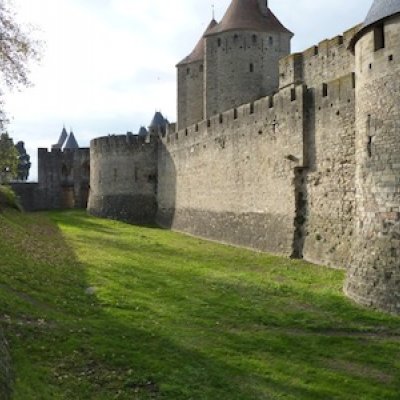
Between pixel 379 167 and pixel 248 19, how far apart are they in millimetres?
21494

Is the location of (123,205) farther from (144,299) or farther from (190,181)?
(144,299)

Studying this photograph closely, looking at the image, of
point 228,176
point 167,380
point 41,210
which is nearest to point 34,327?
A: point 167,380

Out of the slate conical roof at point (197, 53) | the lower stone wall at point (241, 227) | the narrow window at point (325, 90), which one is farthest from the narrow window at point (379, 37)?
the slate conical roof at point (197, 53)

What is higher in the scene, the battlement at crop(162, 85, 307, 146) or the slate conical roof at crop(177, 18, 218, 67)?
the slate conical roof at crop(177, 18, 218, 67)

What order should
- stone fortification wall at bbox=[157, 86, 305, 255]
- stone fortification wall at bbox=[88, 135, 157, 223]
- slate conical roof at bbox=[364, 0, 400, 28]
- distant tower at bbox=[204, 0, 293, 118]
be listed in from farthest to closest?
1. stone fortification wall at bbox=[88, 135, 157, 223]
2. distant tower at bbox=[204, 0, 293, 118]
3. stone fortification wall at bbox=[157, 86, 305, 255]
4. slate conical roof at bbox=[364, 0, 400, 28]

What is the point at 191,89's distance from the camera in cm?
3556

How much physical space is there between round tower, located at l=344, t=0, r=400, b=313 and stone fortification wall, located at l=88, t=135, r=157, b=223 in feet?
69.9

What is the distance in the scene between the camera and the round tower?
10617 millimetres

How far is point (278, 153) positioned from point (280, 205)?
1565 millimetres

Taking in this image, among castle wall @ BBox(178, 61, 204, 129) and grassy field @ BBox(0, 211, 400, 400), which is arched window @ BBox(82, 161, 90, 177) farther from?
grassy field @ BBox(0, 211, 400, 400)

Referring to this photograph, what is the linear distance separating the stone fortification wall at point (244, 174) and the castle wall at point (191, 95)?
645 centimetres

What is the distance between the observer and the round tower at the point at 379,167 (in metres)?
10.6

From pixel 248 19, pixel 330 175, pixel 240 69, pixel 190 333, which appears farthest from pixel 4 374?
pixel 248 19

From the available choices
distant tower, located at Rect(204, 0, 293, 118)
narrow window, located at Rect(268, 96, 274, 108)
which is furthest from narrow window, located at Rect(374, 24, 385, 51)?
distant tower, located at Rect(204, 0, 293, 118)
